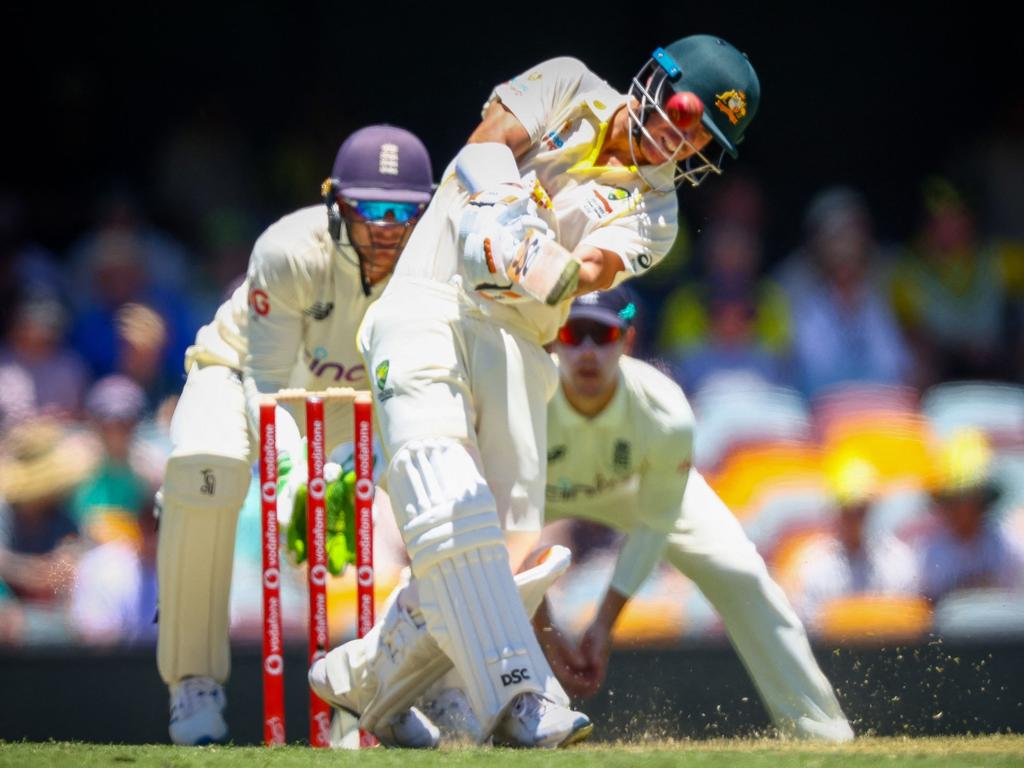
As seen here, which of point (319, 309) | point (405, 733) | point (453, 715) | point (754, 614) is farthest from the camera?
point (754, 614)

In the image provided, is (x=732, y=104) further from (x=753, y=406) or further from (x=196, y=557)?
(x=753, y=406)

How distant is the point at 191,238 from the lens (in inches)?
237

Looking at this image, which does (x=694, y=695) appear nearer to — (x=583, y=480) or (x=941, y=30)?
(x=583, y=480)

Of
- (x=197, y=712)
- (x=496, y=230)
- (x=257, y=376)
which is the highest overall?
(x=496, y=230)

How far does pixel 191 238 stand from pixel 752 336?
1.91 meters

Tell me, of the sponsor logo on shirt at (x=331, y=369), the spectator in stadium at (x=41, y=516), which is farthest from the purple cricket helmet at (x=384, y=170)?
the spectator in stadium at (x=41, y=516)

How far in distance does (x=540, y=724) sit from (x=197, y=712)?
125cm

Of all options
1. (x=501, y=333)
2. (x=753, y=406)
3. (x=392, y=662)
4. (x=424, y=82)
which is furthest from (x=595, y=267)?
(x=424, y=82)

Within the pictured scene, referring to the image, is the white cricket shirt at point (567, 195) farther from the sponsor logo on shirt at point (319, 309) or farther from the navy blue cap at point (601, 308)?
the navy blue cap at point (601, 308)

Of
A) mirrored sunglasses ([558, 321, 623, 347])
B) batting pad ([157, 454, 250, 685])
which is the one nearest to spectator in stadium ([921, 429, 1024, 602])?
mirrored sunglasses ([558, 321, 623, 347])

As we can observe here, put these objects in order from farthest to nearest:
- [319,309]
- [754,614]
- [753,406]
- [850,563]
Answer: [753,406] < [850,563] < [754,614] < [319,309]

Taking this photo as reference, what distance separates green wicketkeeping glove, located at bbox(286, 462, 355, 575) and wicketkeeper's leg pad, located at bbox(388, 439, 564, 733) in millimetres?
857

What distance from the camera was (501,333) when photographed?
3250 mm

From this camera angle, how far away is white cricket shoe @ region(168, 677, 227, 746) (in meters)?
3.91
